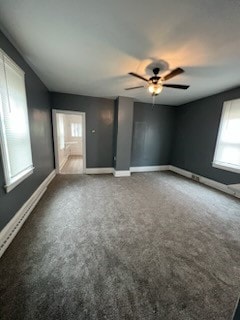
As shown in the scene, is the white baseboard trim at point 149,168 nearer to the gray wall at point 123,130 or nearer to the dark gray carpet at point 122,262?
the gray wall at point 123,130

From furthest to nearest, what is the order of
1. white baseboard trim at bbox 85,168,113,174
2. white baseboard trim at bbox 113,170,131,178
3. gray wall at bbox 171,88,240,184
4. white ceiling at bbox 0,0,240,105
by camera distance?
white baseboard trim at bbox 85,168,113,174
white baseboard trim at bbox 113,170,131,178
gray wall at bbox 171,88,240,184
white ceiling at bbox 0,0,240,105

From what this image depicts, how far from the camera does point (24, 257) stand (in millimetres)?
1427

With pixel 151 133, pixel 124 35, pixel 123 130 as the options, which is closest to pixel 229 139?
pixel 151 133

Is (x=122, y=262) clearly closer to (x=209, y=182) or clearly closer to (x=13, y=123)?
(x=13, y=123)

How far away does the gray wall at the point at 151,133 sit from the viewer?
4.78 m

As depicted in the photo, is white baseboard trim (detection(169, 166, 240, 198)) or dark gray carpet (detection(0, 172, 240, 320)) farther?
white baseboard trim (detection(169, 166, 240, 198))

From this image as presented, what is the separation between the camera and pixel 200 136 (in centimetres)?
409

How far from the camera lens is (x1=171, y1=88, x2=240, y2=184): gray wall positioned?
11.4 feet

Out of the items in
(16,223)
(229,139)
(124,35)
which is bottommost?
(16,223)

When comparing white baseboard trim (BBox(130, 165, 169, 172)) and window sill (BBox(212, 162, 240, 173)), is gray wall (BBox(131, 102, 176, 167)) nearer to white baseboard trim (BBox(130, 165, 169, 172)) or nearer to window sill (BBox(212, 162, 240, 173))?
white baseboard trim (BBox(130, 165, 169, 172))

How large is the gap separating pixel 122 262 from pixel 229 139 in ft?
12.0

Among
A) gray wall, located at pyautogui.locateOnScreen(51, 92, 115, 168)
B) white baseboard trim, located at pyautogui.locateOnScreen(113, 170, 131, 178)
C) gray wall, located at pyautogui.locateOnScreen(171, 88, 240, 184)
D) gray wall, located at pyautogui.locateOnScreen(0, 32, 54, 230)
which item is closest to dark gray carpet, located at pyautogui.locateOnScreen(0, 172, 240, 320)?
gray wall, located at pyautogui.locateOnScreen(0, 32, 54, 230)

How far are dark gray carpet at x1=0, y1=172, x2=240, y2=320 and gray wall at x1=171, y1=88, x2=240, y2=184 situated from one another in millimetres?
1362

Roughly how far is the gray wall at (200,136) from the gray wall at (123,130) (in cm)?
201
